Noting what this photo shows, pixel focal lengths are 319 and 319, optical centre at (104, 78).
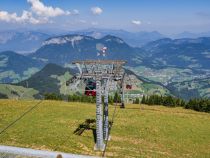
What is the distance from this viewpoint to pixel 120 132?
2045 inches

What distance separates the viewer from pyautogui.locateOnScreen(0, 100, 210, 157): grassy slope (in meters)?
42.0

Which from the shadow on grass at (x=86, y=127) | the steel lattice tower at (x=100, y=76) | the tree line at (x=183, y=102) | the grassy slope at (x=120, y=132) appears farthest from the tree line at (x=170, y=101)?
the steel lattice tower at (x=100, y=76)

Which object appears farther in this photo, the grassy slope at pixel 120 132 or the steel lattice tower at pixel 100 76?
the grassy slope at pixel 120 132

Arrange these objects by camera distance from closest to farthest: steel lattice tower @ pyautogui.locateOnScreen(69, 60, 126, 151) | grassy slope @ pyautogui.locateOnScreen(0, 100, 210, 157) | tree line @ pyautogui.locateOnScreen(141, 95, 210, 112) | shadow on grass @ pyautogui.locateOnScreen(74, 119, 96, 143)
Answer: steel lattice tower @ pyautogui.locateOnScreen(69, 60, 126, 151) → grassy slope @ pyautogui.locateOnScreen(0, 100, 210, 157) → shadow on grass @ pyautogui.locateOnScreen(74, 119, 96, 143) → tree line @ pyautogui.locateOnScreen(141, 95, 210, 112)

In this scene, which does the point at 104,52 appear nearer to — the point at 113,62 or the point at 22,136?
the point at 113,62

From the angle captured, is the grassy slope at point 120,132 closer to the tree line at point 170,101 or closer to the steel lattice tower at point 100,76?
the steel lattice tower at point 100,76

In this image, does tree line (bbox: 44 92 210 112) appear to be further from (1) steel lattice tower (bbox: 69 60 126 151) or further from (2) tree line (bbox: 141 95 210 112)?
(1) steel lattice tower (bbox: 69 60 126 151)

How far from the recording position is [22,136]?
44188mm

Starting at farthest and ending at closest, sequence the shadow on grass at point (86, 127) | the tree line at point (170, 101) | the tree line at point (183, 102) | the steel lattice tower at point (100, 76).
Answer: the tree line at point (170, 101), the tree line at point (183, 102), the shadow on grass at point (86, 127), the steel lattice tower at point (100, 76)

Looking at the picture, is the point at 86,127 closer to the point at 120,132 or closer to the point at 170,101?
the point at 120,132

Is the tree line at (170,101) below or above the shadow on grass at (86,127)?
below

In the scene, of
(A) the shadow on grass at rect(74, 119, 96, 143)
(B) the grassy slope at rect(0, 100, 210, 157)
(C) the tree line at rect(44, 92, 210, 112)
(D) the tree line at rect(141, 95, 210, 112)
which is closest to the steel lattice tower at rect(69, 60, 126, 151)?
(B) the grassy slope at rect(0, 100, 210, 157)

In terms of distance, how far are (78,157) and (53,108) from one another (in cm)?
5428

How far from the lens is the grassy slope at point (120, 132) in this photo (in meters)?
42.0
